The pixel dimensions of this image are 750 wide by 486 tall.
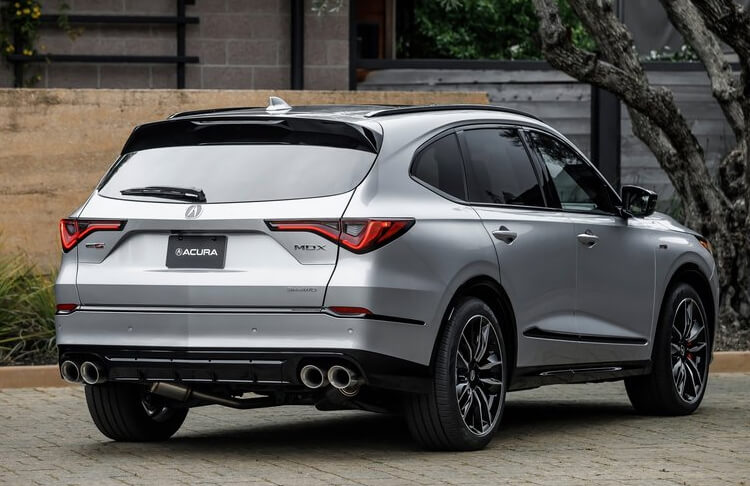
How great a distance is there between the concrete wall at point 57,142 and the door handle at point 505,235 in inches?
276

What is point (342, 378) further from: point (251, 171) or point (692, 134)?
point (692, 134)

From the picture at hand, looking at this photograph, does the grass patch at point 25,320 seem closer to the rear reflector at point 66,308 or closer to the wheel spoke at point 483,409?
the rear reflector at point 66,308

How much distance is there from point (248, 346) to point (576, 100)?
11.4 m

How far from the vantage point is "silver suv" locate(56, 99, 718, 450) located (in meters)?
7.58

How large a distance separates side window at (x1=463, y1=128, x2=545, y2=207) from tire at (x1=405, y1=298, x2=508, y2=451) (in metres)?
0.73

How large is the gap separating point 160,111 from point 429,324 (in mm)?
8104

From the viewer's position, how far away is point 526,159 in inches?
360

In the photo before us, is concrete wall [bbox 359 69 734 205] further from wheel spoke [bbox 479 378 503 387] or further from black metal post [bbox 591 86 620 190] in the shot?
wheel spoke [bbox 479 378 503 387]

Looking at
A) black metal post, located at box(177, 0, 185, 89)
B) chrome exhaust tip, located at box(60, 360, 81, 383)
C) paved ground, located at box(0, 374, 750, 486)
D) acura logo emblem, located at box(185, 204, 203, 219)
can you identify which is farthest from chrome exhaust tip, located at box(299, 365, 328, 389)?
black metal post, located at box(177, 0, 185, 89)

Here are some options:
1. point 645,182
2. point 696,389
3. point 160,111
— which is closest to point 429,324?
point 696,389

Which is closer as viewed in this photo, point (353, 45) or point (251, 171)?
point (251, 171)

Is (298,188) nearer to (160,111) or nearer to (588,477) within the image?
(588,477)

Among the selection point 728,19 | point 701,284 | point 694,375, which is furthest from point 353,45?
point 694,375

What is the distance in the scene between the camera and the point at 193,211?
786 cm
